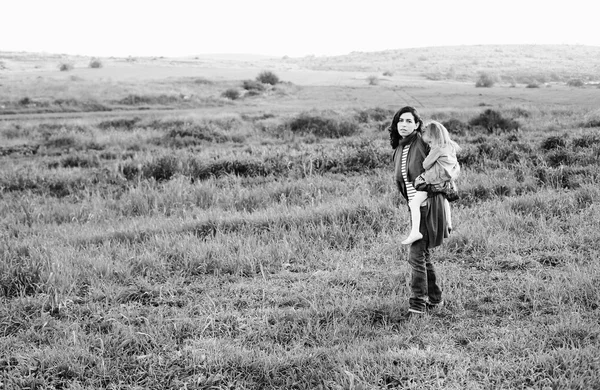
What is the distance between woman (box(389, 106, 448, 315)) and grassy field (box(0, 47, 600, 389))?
25 centimetres

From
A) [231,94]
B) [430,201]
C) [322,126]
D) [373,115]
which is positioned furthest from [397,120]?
[231,94]

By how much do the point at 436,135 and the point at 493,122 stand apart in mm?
13194

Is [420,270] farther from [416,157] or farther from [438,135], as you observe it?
[438,135]

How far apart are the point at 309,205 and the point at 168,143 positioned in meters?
8.43

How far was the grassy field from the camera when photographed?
13.2ft

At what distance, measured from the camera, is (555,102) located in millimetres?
23047

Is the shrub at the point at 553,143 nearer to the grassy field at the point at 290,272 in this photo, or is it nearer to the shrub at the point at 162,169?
the grassy field at the point at 290,272

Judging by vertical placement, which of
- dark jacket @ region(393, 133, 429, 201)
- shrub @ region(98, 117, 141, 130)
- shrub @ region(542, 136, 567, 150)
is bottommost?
shrub @ region(542, 136, 567, 150)

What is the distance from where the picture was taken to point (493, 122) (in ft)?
55.2

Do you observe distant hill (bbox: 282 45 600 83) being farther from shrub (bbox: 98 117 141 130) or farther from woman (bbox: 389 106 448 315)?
woman (bbox: 389 106 448 315)

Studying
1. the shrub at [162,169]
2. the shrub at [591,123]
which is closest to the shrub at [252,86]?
the shrub at [591,123]

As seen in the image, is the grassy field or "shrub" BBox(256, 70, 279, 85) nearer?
the grassy field

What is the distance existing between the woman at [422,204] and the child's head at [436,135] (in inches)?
6.4

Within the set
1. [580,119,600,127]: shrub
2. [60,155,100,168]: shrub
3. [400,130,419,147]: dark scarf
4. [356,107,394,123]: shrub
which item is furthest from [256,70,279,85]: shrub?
[400,130,419,147]: dark scarf
